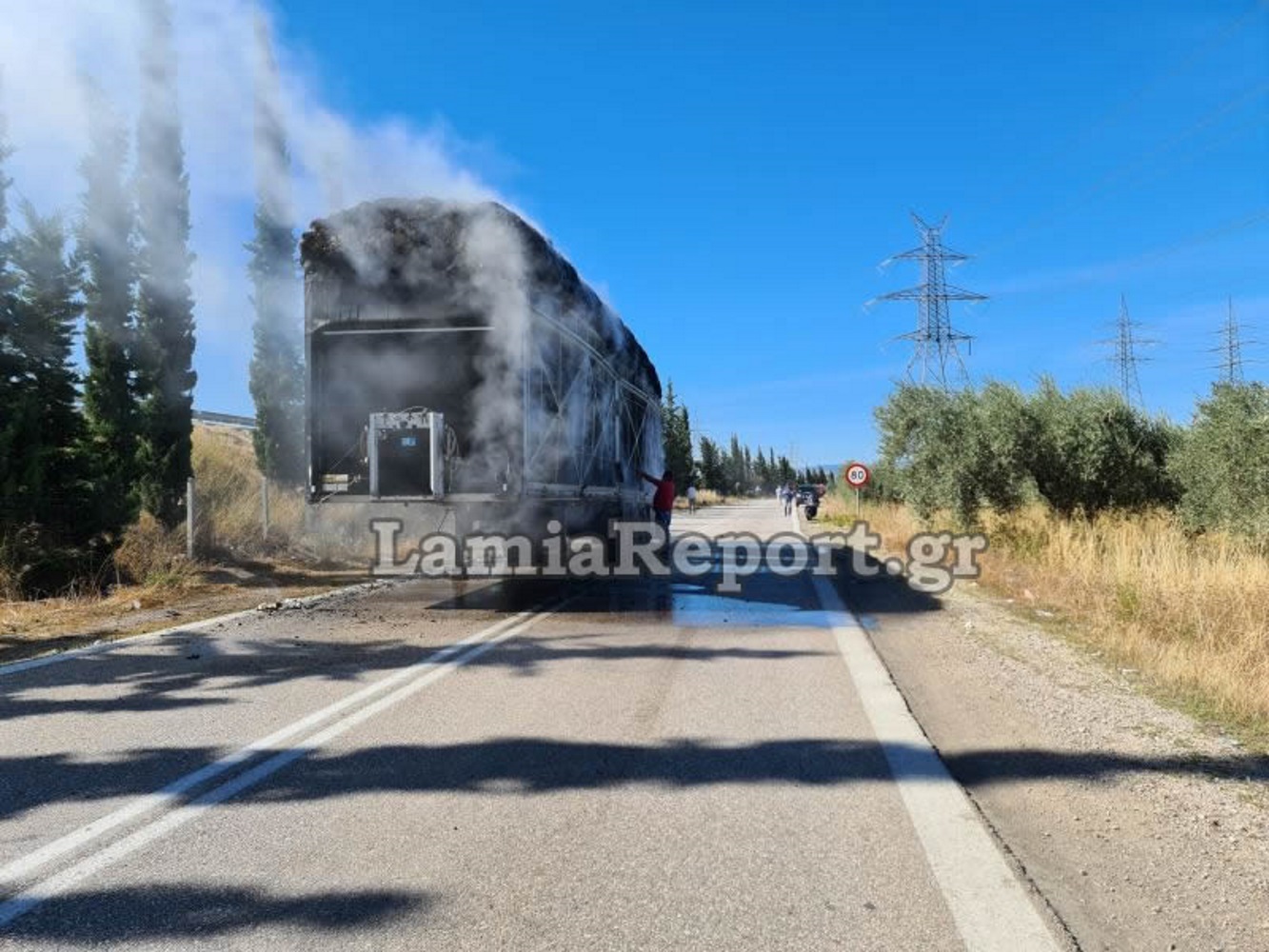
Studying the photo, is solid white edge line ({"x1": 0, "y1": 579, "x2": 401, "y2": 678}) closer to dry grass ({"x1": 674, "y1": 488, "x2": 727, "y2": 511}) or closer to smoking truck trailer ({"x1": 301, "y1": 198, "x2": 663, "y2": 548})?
smoking truck trailer ({"x1": 301, "y1": 198, "x2": 663, "y2": 548})

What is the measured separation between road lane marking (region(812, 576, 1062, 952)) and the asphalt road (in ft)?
0.05

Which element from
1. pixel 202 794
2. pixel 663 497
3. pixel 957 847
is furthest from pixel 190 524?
pixel 957 847

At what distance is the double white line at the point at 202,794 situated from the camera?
11.2ft

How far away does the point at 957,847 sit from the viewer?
3.76m

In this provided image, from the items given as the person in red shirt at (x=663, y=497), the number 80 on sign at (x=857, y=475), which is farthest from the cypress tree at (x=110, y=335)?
the number 80 on sign at (x=857, y=475)

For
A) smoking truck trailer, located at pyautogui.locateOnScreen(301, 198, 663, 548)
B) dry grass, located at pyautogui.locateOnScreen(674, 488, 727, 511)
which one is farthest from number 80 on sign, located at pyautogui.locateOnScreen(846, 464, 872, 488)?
dry grass, located at pyautogui.locateOnScreen(674, 488, 727, 511)

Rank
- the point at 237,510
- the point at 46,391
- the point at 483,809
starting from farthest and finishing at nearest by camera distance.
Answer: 1. the point at 237,510
2. the point at 46,391
3. the point at 483,809

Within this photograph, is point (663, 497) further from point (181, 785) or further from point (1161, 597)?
point (181, 785)

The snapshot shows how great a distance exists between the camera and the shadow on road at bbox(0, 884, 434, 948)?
3.02 m

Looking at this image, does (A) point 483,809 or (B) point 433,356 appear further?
(B) point 433,356

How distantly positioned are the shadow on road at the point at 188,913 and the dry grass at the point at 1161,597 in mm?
4922

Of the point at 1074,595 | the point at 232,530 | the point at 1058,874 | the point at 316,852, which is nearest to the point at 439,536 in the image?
the point at 232,530

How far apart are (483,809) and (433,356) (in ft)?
22.5

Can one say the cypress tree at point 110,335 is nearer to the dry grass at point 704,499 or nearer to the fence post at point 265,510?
the fence post at point 265,510
